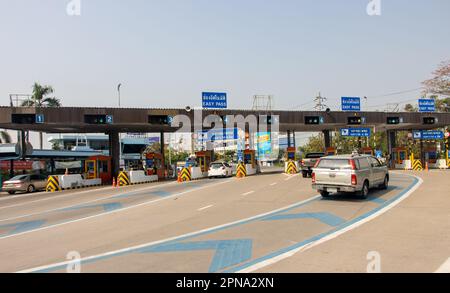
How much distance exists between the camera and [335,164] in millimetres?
15508

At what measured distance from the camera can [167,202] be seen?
17234 mm

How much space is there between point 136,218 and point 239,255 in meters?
6.33

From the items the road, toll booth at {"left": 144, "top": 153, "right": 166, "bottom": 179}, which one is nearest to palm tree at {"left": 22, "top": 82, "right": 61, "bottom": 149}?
toll booth at {"left": 144, "top": 153, "right": 166, "bottom": 179}

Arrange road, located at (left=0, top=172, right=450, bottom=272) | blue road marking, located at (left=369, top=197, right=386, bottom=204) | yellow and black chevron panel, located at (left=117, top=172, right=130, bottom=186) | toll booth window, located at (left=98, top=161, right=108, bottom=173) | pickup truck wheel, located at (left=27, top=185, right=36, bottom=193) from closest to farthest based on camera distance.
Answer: road, located at (left=0, top=172, right=450, bottom=272), blue road marking, located at (left=369, top=197, right=386, bottom=204), pickup truck wheel, located at (left=27, top=185, right=36, bottom=193), yellow and black chevron panel, located at (left=117, top=172, right=130, bottom=186), toll booth window, located at (left=98, top=161, right=108, bottom=173)

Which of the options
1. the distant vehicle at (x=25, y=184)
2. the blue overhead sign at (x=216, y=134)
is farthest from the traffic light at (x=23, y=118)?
the blue overhead sign at (x=216, y=134)

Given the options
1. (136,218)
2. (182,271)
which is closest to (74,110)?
(136,218)

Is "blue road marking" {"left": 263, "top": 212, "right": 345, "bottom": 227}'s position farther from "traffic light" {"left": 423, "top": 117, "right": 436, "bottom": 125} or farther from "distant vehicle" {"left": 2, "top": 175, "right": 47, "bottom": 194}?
"traffic light" {"left": 423, "top": 117, "right": 436, "bottom": 125}

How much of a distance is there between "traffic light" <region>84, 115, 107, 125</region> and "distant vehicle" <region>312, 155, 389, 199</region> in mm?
21962

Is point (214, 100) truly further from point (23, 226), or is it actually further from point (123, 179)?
point (23, 226)

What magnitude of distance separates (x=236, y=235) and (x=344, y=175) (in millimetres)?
6883

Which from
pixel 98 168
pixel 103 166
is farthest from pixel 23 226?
pixel 103 166

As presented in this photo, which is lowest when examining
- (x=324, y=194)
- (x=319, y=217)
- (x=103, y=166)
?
(x=319, y=217)

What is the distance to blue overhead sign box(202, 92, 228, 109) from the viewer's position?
1470 inches
